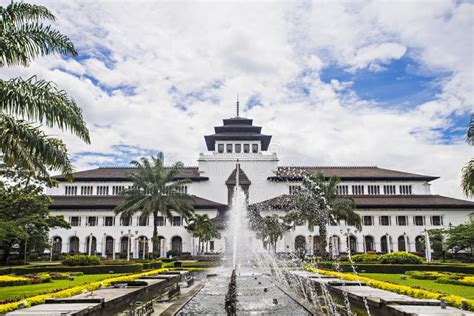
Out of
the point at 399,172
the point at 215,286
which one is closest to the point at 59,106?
the point at 215,286

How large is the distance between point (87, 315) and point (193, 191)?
50.7 m

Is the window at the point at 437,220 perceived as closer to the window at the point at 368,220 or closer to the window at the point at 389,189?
the window at the point at 389,189

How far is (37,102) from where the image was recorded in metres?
13.6

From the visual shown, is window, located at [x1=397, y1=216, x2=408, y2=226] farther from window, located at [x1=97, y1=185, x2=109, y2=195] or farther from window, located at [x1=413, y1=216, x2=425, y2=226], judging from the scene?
window, located at [x1=97, y1=185, x2=109, y2=195]

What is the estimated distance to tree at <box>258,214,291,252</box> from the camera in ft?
156

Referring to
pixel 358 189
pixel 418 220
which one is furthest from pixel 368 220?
pixel 418 220

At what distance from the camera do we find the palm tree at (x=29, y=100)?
13383 millimetres

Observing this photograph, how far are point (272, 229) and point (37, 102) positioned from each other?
120 feet

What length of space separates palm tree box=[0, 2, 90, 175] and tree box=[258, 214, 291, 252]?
35001 millimetres

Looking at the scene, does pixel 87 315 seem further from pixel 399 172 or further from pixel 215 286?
pixel 399 172

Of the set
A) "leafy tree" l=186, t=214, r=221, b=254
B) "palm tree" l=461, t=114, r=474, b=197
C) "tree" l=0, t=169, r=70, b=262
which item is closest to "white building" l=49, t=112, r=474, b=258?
"leafy tree" l=186, t=214, r=221, b=254

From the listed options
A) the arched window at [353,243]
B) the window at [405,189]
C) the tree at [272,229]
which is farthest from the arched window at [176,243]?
the window at [405,189]

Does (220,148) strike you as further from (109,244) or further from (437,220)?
(437,220)

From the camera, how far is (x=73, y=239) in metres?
54.2
